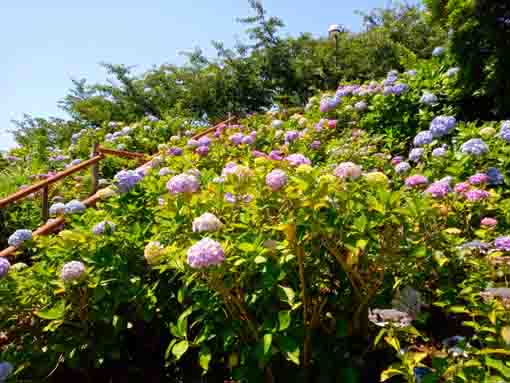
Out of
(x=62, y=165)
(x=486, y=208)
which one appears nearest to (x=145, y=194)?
(x=486, y=208)

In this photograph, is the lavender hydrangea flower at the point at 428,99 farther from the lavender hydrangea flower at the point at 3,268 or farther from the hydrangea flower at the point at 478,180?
the lavender hydrangea flower at the point at 3,268

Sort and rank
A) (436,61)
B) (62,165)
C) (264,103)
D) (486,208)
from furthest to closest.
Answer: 1. (264,103)
2. (62,165)
3. (436,61)
4. (486,208)

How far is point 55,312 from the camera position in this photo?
1.95 meters

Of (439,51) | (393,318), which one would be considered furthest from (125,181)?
(439,51)

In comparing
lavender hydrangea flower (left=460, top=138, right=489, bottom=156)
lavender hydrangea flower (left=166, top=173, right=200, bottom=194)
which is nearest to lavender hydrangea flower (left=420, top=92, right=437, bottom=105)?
lavender hydrangea flower (left=460, top=138, right=489, bottom=156)

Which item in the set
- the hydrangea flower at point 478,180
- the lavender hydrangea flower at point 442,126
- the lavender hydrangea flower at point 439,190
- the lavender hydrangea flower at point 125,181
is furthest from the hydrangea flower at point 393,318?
the lavender hydrangea flower at point 442,126

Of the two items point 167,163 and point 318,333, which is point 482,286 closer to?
point 318,333

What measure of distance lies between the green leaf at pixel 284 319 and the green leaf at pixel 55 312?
1146mm

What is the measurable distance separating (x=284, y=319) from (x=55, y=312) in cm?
119

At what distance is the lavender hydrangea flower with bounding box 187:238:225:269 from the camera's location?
143 centimetres

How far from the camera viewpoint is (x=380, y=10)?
39.7 feet

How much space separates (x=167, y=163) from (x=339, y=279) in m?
2.25

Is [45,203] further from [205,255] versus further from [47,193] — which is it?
[205,255]

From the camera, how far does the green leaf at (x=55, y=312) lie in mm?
1917
